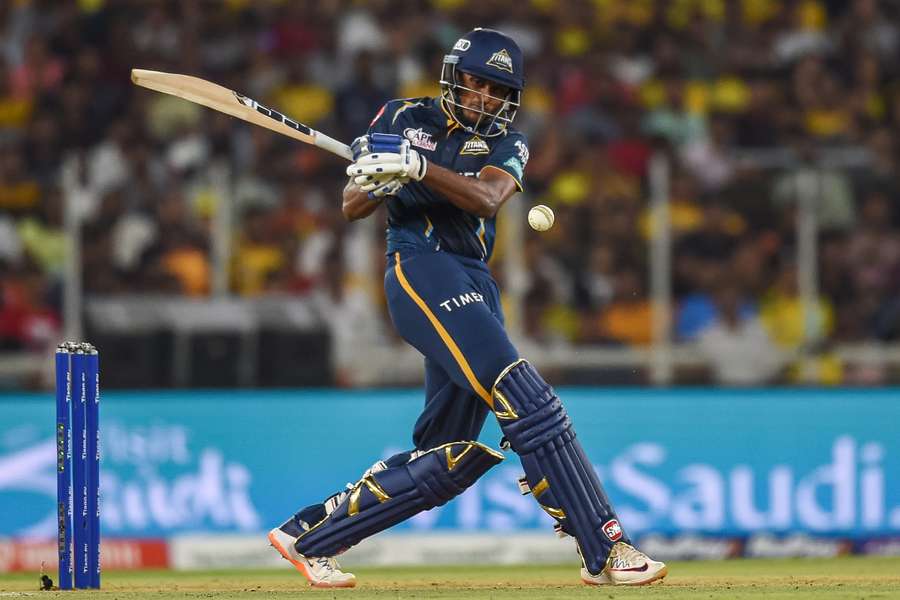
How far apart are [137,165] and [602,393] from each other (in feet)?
13.1

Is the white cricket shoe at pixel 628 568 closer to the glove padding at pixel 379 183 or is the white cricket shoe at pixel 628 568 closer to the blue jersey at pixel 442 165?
the blue jersey at pixel 442 165

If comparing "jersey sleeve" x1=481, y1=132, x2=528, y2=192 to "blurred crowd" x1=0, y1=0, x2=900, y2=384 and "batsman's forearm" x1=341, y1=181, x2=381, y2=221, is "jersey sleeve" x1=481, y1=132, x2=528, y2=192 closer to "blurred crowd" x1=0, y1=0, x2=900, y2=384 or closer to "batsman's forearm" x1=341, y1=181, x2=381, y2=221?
"batsman's forearm" x1=341, y1=181, x2=381, y2=221

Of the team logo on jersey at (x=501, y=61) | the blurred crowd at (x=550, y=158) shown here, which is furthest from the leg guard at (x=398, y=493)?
the blurred crowd at (x=550, y=158)

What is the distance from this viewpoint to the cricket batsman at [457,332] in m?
5.78

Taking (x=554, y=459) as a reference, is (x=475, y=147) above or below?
above

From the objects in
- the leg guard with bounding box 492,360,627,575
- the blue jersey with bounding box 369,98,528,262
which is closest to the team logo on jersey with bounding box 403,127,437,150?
the blue jersey with bounding box 369,98,528,262

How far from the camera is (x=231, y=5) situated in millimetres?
13852

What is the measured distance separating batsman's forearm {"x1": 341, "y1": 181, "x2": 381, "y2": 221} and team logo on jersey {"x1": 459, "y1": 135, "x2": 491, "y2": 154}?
1.43 ft

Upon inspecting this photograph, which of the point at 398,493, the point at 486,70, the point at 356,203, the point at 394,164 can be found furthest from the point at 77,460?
the point at 486,70

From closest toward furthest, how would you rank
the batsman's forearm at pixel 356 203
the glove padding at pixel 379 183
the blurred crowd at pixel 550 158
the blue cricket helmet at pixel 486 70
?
the glove padding at pixel 379 183 → the batsman's forearm at pixel 356 203 → the blue cricket helmet at pixel 486 70 → the blurred crowd at pixel 550 158

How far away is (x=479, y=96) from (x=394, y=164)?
0.58 metres

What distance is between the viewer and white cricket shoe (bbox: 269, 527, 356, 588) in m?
6.21

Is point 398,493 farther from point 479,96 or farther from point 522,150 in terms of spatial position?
point 479,96

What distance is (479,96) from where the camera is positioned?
607 centimetres
